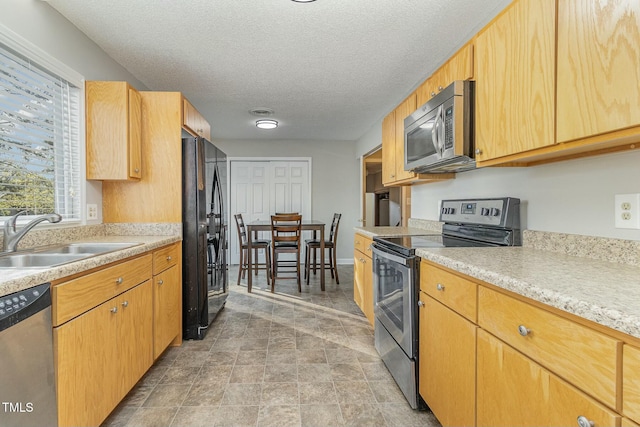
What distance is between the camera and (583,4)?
41.3 inches

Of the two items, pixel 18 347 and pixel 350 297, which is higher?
pixel 18 347

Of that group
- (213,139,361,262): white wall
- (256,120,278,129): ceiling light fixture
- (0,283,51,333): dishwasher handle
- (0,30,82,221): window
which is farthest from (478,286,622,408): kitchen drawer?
(213,139,361,262): white wall

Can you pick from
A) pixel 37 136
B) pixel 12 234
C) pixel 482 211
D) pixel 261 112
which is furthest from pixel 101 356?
pixel 261 112

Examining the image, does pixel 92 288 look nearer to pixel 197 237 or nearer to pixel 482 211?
pixel 197 237

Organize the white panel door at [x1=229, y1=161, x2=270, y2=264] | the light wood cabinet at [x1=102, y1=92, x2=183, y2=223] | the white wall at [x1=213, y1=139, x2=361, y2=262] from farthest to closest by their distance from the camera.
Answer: the white wall at [x1=213, y1=139, x2=361, y2=262]
the white panel door at [x1=229, y1=161, x2=270, y2=264]
the light wood cabinet at [x1=102, y1=92, x2=183, y2=223]

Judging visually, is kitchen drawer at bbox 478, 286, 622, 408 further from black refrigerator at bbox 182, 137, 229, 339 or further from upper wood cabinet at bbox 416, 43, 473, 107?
black refrigerator at bbox 182, 137, 229, 339

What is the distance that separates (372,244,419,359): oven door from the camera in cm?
169

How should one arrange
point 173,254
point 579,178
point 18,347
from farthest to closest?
point 173,254 < point 579,178 < point 18,347

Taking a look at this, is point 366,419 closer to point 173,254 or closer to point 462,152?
point 462,152

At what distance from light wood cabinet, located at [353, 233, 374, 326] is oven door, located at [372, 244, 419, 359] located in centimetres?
36

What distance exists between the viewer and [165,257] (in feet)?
7.55

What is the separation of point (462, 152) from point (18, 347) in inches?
79.4

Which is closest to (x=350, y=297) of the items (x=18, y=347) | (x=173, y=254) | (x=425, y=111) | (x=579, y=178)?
(x=173, y=254)

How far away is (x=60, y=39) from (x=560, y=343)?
117 inches
